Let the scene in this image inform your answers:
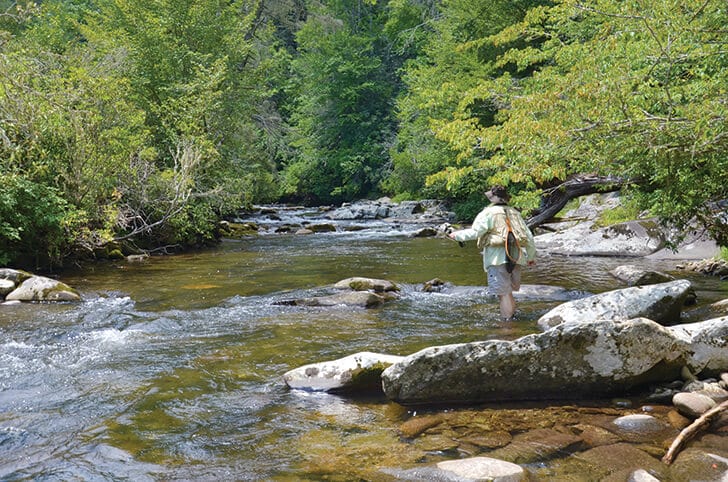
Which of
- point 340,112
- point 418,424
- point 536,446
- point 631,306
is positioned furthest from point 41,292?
point 340,112

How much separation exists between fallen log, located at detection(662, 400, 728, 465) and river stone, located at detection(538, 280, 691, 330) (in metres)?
2.63

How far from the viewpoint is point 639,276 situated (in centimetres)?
1029

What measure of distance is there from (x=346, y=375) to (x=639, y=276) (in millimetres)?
7197

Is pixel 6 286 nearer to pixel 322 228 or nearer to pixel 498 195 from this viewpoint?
pixel 498 195

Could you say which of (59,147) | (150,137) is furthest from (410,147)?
(59,147)

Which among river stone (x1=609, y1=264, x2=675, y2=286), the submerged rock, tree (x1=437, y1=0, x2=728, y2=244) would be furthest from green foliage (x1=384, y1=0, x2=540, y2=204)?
tree (x1=437, y1=0, x2=728, y2=244)

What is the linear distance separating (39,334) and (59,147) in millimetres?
7196

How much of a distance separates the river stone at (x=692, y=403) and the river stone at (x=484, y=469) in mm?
1536

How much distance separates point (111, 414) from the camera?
466 centimetres

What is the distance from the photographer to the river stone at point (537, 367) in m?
4.66

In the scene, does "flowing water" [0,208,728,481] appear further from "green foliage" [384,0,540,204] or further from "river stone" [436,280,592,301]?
"green foliage" [384,0,540,204]

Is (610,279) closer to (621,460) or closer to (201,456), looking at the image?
(621,460)

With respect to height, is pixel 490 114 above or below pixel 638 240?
above

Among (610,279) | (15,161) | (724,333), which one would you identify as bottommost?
(610,279)
